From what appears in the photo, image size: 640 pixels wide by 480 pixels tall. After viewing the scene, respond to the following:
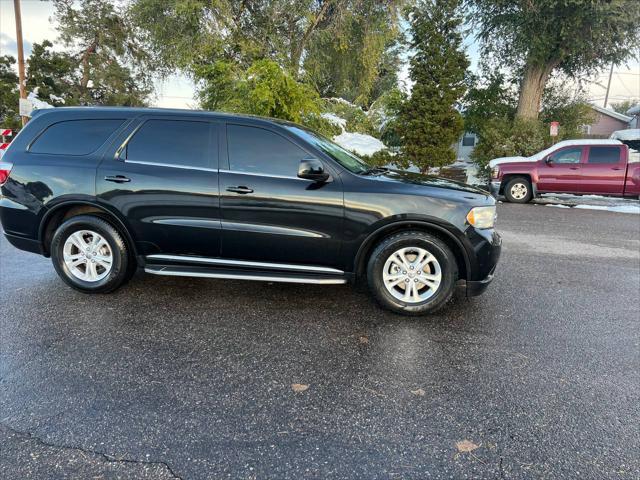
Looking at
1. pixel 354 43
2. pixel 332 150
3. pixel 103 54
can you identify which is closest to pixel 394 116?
pixel 354 43

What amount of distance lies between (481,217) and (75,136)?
12.9 feet

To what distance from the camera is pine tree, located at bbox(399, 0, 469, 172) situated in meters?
15.9

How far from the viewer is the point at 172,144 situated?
13.0 feet

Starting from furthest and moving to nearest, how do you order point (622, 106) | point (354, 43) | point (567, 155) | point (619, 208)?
1. point (622, 106)
2. point (354, 43)
3. point (567, 155)
4. point (619, 208)

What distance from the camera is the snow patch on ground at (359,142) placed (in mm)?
19406

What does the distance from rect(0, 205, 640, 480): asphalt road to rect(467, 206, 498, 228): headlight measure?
847 millimetres

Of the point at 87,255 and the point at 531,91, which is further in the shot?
the point at 531,91

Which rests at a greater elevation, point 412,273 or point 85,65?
point 85,65

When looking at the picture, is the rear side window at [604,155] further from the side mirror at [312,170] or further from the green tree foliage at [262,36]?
the side mirror at [312,170]

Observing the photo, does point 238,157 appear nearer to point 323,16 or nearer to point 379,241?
point 379,241

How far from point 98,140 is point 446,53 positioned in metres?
15.1

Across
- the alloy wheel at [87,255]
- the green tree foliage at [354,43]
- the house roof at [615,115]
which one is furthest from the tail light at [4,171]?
the house roof at [615,115]

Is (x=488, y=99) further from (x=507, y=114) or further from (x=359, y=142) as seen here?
(x=359, y=142)

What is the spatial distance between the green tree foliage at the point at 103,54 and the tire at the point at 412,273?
2721 centimetres
